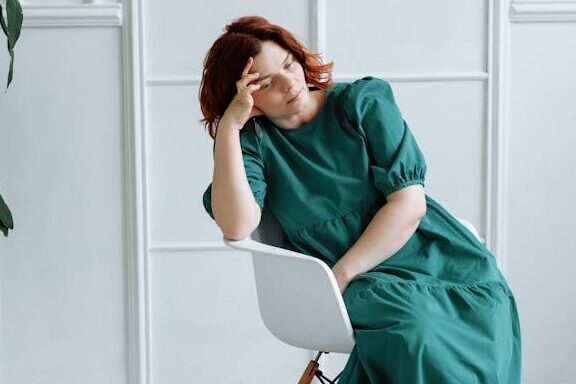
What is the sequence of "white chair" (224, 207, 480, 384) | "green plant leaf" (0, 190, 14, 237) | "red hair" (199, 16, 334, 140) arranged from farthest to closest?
"green plant leaf" (0, 190, 14, 237) → "red hair" (199, 16, 334, 140) → "white chair" (224, 207, 480, 384)

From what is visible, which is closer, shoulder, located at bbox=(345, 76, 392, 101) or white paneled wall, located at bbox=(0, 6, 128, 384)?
shoulder, located at bbox=(345, 76, 392, 101)

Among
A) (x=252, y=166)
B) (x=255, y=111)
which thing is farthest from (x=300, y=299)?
(x=255, y=111)

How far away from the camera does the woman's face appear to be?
6.44 feet

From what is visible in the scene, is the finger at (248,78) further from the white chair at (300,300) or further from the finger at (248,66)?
the white chair at (300,300)

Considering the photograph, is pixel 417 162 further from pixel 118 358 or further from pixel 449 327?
pixel 118 358

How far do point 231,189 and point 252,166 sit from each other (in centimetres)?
11

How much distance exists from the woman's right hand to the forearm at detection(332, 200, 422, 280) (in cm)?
32

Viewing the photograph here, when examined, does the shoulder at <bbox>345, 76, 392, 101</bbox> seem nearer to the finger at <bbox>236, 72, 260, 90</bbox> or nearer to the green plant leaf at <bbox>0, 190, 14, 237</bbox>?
the finger at <bbox>236, 72, 260, 90</bbox>

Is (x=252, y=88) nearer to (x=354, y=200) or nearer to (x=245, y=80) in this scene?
(x=245, y=80)

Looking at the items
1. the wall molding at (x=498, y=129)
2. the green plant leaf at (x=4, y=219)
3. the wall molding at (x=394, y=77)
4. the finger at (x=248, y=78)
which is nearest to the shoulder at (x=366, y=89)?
the finger at (x=248, y=78)

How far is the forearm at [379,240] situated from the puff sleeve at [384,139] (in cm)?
5

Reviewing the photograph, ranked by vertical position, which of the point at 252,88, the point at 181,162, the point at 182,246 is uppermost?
the point at 252,88

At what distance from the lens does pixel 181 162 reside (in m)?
2.92

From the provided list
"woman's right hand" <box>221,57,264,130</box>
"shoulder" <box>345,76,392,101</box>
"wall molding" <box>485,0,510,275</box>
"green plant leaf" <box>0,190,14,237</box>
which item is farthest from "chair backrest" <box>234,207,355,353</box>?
"wall molding" <box>485,0,510,275</box>
